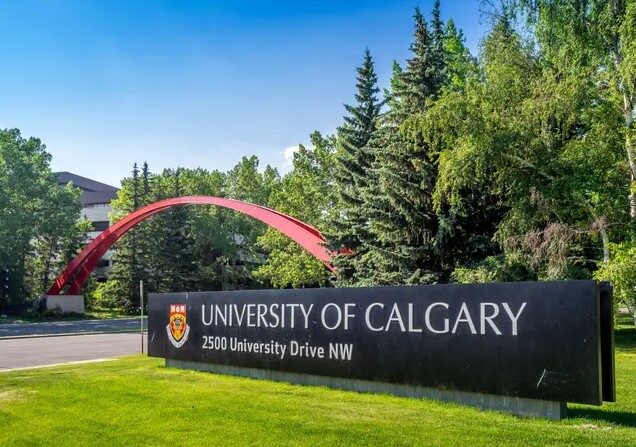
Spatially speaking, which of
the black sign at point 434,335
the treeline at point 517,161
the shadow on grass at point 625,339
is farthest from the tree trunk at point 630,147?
the black sign at point 434,335

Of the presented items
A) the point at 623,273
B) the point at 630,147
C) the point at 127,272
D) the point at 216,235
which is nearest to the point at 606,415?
the point at 623,273

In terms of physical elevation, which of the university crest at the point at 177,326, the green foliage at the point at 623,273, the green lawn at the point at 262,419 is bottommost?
the green lawn at the point at 262,419

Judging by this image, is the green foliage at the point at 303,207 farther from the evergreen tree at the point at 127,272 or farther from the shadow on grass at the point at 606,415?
the shadow on grass at the point at 606,415

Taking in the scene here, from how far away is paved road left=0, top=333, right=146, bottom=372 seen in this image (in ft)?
53.9

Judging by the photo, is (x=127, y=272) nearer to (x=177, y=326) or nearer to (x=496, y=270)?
(x=496, y=270)

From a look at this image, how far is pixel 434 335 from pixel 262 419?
8.35ft

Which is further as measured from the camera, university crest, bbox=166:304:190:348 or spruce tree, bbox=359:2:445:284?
spruce tree, bbox=359:2:445:284

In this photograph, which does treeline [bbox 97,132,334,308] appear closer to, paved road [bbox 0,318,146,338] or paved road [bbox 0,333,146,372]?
paved road [bbox 0,318,146,338]

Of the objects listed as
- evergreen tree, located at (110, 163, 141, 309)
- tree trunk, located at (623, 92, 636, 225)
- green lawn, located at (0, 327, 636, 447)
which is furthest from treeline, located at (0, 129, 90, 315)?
tree trunk, located at (623, 92, 636, 225)

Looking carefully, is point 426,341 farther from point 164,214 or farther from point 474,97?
point 164,214

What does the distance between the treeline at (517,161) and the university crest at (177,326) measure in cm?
892

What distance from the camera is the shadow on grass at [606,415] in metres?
6.97

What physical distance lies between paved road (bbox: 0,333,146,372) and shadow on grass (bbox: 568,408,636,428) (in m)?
12.5

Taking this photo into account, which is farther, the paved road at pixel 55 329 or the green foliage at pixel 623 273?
the paved road at pixel 55 329
